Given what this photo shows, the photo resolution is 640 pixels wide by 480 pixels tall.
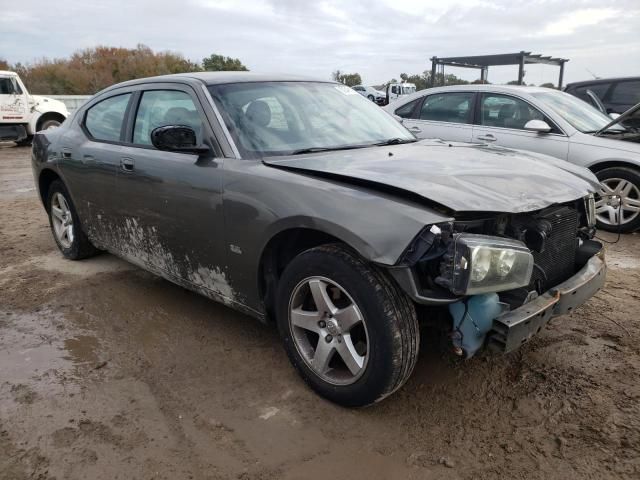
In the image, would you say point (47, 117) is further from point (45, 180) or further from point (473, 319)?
point (473, 319)

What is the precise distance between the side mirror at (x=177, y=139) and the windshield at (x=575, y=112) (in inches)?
195

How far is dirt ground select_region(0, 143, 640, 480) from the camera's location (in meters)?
2.24

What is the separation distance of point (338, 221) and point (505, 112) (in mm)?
5031

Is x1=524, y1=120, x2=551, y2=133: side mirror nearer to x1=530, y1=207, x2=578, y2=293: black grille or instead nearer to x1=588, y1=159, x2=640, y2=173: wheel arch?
x1=588, y1=159, x2=640, y2=173: wheel arch

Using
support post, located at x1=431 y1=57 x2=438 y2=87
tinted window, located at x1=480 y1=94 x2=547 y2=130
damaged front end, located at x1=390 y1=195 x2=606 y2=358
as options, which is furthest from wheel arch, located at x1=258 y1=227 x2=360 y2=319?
support post, located at x1=431 y1=57 x2=438 y2=87

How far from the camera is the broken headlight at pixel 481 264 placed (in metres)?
2.14

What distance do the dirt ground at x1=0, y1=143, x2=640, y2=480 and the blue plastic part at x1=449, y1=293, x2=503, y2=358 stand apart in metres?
0.45

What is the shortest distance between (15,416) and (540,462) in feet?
8.31

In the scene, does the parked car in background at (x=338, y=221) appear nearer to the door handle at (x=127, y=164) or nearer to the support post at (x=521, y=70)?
the door handle at (x=127, y=164)

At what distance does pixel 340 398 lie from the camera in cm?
256

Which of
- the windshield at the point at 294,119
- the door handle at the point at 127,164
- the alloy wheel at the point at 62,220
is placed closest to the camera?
the windshield at the point at 294,119

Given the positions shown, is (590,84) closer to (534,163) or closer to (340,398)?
(534,163)

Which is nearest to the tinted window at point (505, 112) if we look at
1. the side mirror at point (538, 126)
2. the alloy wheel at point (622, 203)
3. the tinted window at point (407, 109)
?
the side mirror at point (538, 126)

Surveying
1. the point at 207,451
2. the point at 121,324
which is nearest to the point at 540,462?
the point at 207,451
